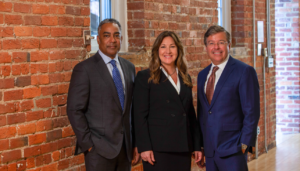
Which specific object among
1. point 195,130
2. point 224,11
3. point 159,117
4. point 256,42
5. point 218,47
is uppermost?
point 224,11

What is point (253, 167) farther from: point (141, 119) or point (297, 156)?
point (141, 119)

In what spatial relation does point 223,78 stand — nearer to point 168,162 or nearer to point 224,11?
point 168,162

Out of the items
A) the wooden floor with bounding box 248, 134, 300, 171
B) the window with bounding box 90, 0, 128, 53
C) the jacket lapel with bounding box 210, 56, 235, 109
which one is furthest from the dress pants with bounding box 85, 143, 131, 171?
the wooden floor with bounding box 248, 134, 300, 171

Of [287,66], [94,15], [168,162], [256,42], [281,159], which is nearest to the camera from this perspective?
[168,162]

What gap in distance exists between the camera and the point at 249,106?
8.98 feet

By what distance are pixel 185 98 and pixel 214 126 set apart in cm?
29

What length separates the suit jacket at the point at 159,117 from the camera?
8.95ft

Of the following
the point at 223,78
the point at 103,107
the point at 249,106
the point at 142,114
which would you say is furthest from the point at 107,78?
the point at 249,106

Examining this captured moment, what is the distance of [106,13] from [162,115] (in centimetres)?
142

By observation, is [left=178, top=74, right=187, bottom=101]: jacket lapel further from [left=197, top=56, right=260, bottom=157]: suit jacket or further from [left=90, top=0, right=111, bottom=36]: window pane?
[left=90, top=0, right=111, bottom=36]: window pane

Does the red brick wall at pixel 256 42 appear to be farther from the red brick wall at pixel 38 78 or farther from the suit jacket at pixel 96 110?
the suit jacket at pixel 96 110

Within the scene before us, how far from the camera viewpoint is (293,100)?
24.5 feet

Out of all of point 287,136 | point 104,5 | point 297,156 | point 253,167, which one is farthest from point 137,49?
point 287,136

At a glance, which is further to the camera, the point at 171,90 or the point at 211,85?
the point at 211,85
